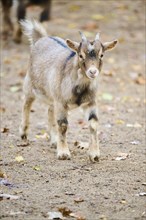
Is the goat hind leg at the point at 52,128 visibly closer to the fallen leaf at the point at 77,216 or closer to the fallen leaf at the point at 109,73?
the fallen leaf at the point at 77,216

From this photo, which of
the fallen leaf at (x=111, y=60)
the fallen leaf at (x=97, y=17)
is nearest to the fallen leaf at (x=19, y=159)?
the fallen leaf at (x=111, y=60)

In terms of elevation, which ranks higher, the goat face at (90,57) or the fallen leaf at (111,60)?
the fallen leaf at (111,60)

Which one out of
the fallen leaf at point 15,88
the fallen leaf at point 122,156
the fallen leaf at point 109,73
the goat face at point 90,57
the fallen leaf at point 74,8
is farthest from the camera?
the fallen leaf at point 74,8

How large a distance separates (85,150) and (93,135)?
0.68m

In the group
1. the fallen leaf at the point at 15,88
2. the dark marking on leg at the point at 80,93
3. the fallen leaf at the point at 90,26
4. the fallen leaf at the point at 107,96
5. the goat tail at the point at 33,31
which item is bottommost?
the dark marking on leg at the point at 80,93

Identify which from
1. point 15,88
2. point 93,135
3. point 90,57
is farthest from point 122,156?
point 15,88

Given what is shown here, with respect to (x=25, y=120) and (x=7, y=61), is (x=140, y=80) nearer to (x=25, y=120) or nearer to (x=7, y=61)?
(x=7, y=61)

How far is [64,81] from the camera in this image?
26.9 ft

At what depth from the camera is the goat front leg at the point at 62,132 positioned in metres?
8.21

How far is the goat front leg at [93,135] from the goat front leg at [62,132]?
283mm

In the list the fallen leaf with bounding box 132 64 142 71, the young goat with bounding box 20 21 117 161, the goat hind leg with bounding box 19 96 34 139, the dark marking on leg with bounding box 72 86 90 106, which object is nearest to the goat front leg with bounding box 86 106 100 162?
the young goat with bounding box 20 21 117 161

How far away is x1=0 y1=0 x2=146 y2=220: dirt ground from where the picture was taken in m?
6.36

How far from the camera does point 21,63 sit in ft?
46.5

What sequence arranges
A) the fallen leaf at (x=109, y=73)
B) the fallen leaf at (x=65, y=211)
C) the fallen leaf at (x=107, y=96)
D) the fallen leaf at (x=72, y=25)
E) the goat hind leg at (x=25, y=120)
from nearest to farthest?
1. the fallen leaf at (x=65, y=211)
2. the goat hind leg at (x=25, y=120)
3. the fallen leaf at (x=107, y=96)
4. the fallen leaf at (x=109, y=73)
5. the fallen leaf at (x=72, y=25)
